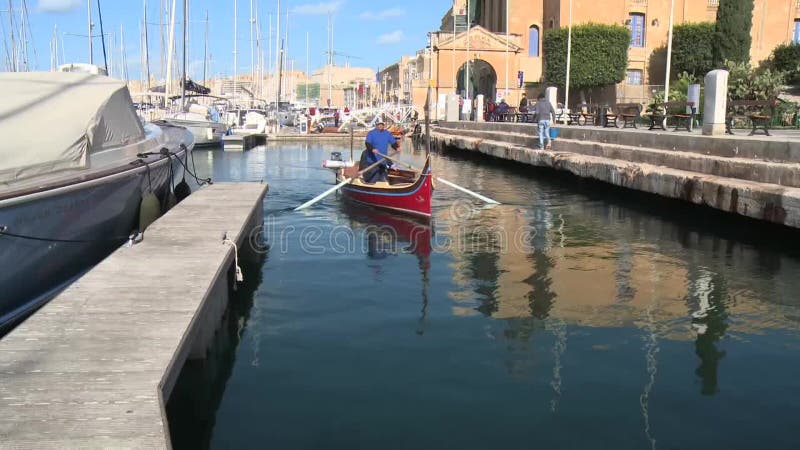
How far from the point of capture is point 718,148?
46.3 feet

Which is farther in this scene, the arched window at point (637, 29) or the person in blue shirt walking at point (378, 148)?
the arched window at point (637, 29)

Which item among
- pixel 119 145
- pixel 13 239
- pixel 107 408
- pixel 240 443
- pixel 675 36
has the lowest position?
pixel 240 443

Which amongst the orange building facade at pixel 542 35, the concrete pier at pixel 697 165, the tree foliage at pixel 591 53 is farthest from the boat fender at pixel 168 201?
the tree foliage at pixel 591 53

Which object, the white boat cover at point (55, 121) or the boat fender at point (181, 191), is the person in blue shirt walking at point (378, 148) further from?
the white boat cover at point (55, 121)

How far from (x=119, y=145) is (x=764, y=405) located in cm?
813

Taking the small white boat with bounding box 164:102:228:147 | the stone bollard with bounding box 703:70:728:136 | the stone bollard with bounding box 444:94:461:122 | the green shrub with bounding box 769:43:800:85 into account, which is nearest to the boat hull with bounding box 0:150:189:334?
the stone bollard with bounding box 703:70:728:136

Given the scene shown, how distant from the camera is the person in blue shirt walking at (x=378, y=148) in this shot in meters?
15.5

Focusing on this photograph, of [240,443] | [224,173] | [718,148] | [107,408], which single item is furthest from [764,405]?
[224,173]

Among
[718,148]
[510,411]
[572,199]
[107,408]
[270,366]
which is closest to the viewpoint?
[107,408]

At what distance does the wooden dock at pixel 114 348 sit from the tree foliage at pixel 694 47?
45.9m

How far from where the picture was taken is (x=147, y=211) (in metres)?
9.72

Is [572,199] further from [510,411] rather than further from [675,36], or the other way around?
[675,36]

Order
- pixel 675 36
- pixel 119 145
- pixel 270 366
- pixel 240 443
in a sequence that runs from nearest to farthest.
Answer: pixel 240 443 < pixel 270 366 < pixel 119 145 < pixel 675 36

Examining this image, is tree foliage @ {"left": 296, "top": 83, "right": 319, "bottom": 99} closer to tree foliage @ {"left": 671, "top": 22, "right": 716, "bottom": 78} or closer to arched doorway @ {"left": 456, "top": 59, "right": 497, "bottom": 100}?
arched doorway @ {"left": 456, "top": 59, "right": 497, "bottom": 100}
